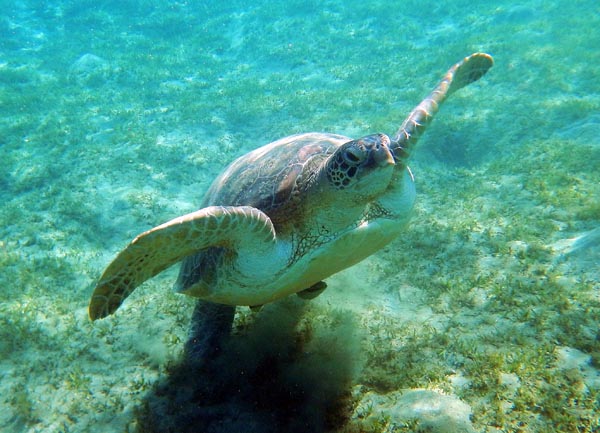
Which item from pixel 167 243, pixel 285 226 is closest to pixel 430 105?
pixel 285 226

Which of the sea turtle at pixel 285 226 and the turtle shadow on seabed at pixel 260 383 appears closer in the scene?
the sea turtle at pixel 285 226

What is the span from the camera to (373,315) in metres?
3.01

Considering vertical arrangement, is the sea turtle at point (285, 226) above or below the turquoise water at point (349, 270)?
above

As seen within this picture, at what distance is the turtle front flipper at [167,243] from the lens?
1.86 metres

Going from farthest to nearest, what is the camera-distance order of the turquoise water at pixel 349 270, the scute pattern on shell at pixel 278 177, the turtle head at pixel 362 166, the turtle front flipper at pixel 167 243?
the scute pattern on shell at pixel 278 177 < the turquoise water at pixel 349 270 < the turtle head at pixel 362 166 < the turtle front flipper at pixel 167 243

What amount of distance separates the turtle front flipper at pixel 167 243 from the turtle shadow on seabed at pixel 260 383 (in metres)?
0.96

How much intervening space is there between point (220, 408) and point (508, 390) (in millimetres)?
1901

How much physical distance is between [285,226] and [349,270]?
156 cm

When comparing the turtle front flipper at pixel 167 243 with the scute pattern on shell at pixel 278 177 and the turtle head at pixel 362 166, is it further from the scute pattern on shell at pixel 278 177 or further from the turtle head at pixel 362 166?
the turtle head at pixel 362 166

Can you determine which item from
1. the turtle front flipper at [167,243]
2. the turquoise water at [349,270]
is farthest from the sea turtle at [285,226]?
the turquoise water at [349,270]

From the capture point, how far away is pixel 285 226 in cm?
247

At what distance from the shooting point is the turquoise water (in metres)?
2.27

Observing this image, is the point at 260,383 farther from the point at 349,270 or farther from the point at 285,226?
the point at 349,270

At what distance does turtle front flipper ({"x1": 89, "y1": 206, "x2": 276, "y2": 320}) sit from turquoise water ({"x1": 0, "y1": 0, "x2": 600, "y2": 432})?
41.7 inches
